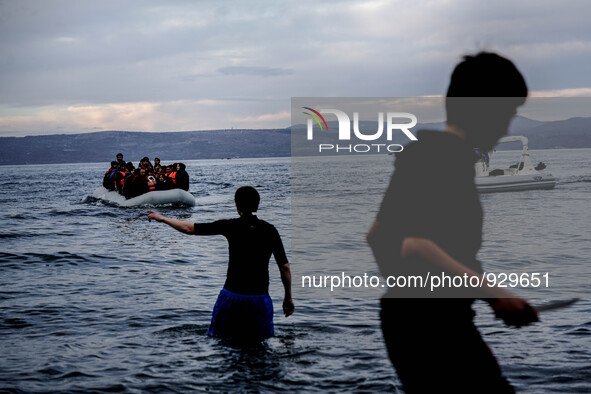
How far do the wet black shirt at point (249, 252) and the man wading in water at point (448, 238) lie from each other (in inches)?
143

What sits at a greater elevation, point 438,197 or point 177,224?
point 438,197

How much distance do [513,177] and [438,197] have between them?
107 ft

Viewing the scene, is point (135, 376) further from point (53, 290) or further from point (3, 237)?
point (3, 237)

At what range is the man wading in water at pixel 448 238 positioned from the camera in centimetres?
213

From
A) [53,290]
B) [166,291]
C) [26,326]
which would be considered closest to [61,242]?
[53,290]

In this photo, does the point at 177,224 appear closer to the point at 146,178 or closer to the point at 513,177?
the point at 146,178

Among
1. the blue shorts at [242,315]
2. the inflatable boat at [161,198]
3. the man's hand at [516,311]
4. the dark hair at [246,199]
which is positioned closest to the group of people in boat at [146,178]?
the inflatable boat at [161,198]

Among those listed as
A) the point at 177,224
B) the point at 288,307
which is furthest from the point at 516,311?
the point at 288,307

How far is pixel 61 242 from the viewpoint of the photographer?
1659cm

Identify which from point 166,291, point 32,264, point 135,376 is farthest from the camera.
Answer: point 32,264

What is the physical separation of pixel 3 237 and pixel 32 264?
5.60 m

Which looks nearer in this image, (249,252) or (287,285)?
(249,252)

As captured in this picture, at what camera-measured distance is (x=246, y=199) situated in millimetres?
5836

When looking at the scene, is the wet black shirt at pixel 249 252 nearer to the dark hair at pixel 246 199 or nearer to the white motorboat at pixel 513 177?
the dark hair at pixel 246 199
